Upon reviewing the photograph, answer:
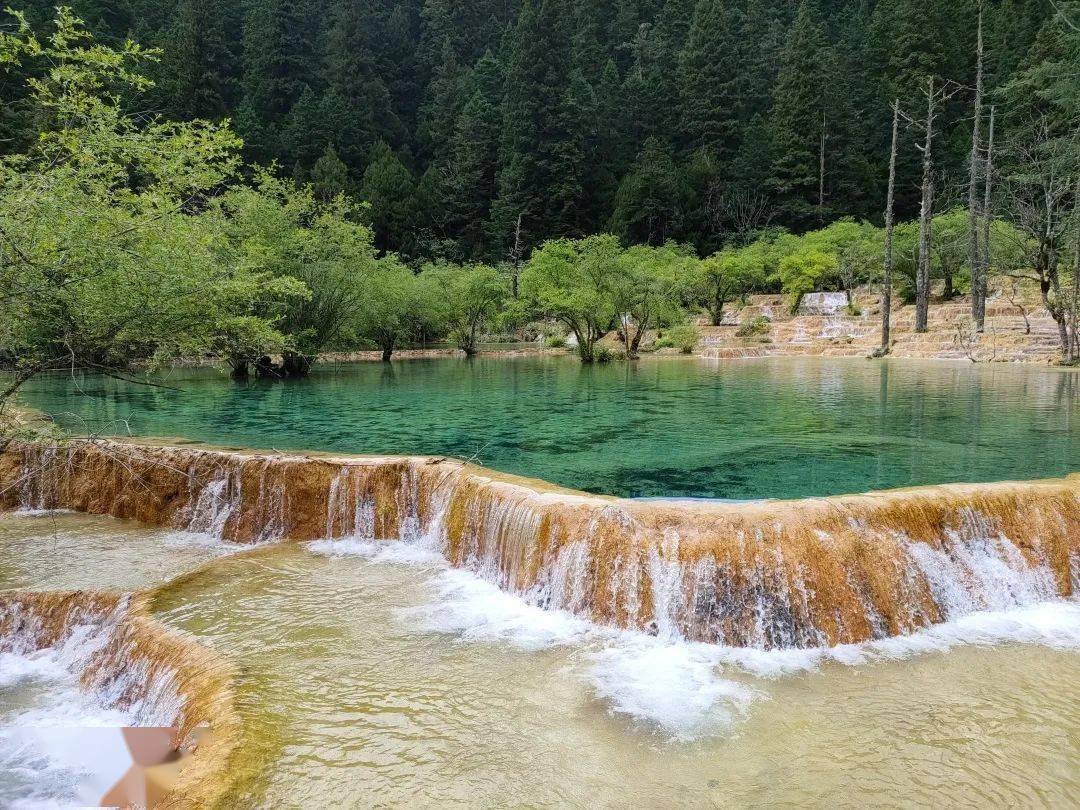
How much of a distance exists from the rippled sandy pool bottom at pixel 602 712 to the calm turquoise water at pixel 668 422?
3548 millimetres

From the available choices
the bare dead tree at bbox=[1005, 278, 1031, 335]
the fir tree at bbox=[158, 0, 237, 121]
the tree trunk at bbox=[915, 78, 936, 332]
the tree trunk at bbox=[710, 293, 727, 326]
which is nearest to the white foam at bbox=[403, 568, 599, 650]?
the bare dead tree at bbox=[1005, 278, 1031, 335]

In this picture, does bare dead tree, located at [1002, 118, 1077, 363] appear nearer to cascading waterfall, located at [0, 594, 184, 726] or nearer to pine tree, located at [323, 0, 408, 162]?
cascading waterfall, located at [0, 594, 184, 726]

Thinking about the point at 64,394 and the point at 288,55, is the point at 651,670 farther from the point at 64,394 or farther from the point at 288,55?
the point at 288,55

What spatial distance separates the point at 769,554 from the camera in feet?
20.0

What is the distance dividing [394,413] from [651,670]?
37.3 ft

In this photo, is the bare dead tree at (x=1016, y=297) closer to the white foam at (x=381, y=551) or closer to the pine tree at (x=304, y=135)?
the white foam at (x=381, y=551)

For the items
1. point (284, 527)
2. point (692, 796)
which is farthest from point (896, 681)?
point (284, 527)

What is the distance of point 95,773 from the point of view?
162 inches

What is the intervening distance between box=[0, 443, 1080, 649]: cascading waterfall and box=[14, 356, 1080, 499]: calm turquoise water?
200 centimetres

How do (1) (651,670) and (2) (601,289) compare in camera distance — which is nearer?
(1) (651,670)

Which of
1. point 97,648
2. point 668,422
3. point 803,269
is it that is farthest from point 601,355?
point 97,648

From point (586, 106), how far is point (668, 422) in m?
54.8

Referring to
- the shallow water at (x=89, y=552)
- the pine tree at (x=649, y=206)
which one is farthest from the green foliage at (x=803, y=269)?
the shallow water at (x=89, y=552)

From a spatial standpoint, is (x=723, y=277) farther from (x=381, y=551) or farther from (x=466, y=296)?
(x=381, y=551)
